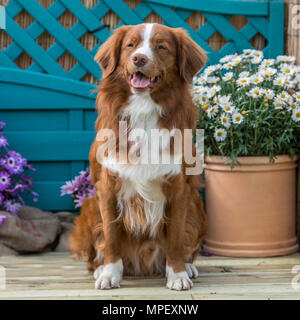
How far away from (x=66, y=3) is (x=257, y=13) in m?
1.30

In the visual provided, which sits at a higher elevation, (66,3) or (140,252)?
(66,3)

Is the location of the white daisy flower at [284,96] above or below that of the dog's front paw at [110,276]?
above

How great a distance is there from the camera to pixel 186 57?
2553mm

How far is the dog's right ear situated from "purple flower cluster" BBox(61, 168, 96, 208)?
1.05 meters

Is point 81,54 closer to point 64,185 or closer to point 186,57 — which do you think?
point 64,185

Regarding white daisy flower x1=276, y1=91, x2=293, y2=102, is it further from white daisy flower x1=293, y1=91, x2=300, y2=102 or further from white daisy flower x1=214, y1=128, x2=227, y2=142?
white daisy flower x1=214, y1=128, x2=227, y2=142

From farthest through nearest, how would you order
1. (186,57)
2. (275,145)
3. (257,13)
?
(257,13) → (275,145) → (186,57)

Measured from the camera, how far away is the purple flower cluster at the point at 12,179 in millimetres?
3279

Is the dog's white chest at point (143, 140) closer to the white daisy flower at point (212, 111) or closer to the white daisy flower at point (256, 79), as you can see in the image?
the white daisy flower at point (212, 111)

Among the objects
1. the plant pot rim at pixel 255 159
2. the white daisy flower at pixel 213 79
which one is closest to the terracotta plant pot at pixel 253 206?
the plant pot rim at pixel 255 159

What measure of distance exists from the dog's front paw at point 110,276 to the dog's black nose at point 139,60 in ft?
3.23

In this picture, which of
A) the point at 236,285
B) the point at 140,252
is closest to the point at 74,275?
the point at 140,252

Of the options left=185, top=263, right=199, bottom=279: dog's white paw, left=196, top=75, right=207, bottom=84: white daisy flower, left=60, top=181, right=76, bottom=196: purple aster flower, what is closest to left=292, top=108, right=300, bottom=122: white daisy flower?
left=196, top=75, right=207, bottom=84: white daisy flower

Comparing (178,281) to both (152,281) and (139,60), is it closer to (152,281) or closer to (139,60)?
(152,281)
